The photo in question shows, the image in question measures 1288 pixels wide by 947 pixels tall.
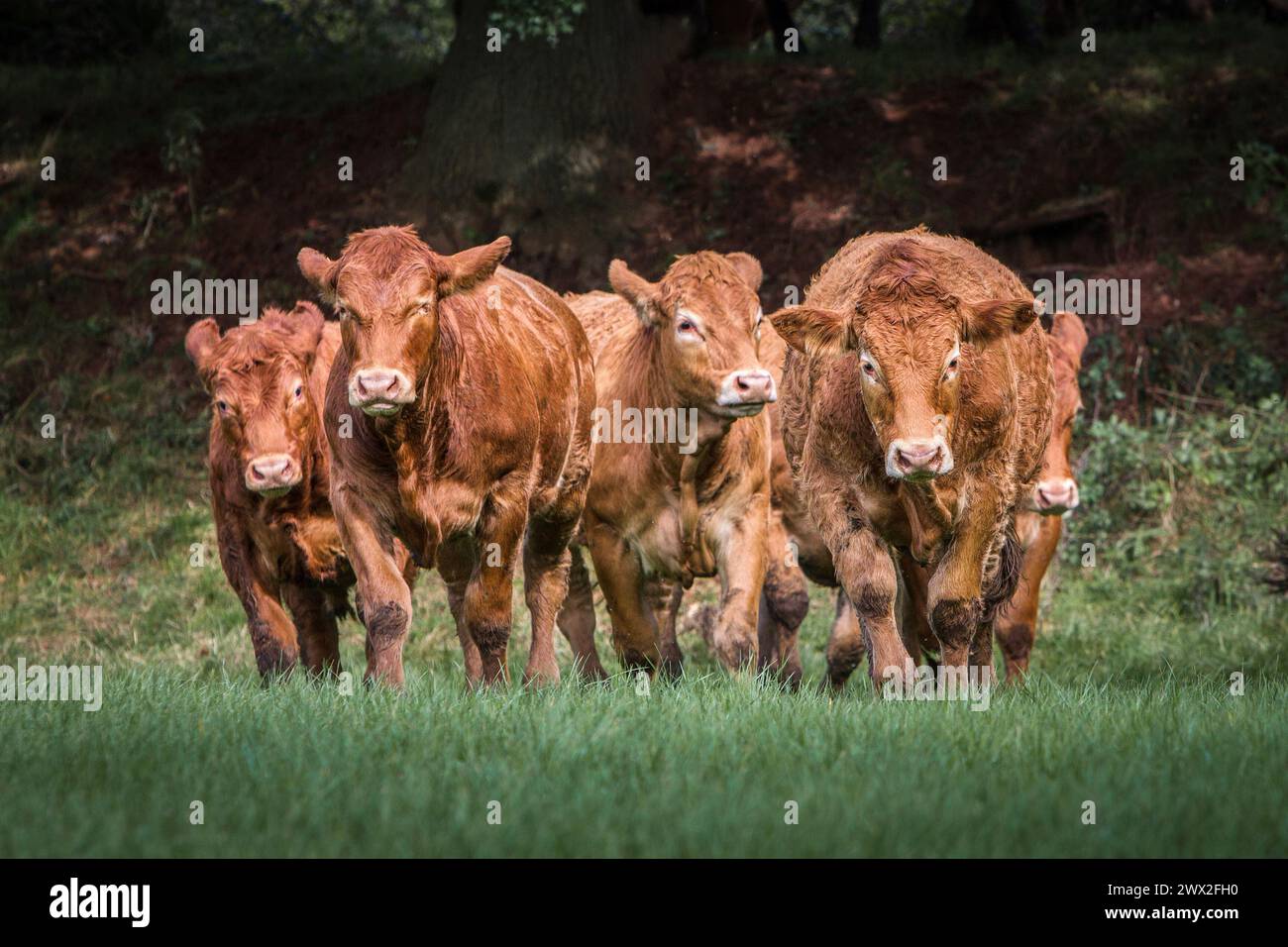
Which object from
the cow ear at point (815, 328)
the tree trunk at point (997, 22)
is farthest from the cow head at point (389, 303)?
the tree trunk at point (997, 22)

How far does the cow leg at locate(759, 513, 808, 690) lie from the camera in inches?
406

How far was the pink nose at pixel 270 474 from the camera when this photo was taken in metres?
8.80

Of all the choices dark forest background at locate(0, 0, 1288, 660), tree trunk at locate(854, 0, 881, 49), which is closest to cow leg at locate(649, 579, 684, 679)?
dark forest background at locate(0, 0, 1288, 660)

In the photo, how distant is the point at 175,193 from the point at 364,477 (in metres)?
11.1

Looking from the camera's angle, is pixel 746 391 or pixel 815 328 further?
pixel 746 391

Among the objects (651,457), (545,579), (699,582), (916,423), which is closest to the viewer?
(916,423)

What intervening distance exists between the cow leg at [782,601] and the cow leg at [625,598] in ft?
2.64

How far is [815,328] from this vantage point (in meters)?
7.79

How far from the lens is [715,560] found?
9.71 meters

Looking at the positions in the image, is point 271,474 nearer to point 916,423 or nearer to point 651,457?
point 651,457

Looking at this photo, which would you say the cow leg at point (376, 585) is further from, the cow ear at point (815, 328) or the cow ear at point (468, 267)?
the cow ear at point (815, 328)

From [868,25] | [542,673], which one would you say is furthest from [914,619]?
[868,25]

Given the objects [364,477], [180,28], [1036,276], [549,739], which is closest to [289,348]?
[364,477]

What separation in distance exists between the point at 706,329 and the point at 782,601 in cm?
195
